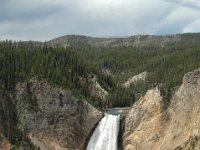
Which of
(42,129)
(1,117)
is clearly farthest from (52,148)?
(1,117)

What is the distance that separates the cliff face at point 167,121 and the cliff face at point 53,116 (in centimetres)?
1065

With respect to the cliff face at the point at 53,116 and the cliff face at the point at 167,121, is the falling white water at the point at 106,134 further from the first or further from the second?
the cliff face at the point at 167,121

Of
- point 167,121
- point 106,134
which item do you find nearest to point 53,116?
point 106,134

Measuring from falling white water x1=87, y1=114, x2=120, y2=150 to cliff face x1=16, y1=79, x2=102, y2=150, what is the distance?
1.70 m

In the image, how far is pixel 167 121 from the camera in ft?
374

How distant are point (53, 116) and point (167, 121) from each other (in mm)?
27394

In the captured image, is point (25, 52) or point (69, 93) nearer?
point (69, 93)

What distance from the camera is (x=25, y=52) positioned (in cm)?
14388

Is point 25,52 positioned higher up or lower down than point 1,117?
higher up

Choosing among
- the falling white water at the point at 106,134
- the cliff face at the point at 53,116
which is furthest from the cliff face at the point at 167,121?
the cliff face at the point at 53,116

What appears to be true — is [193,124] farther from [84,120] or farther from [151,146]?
[84,120]

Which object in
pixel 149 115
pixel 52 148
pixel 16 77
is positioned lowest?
pixel 52 148

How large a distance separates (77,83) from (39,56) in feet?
42.6

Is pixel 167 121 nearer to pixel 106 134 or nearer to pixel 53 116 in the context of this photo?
pixel 106 134
